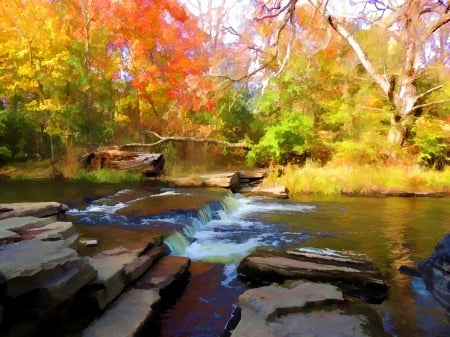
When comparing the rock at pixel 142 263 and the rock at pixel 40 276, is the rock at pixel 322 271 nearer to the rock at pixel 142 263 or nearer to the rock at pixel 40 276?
the rock at pixel 142 263

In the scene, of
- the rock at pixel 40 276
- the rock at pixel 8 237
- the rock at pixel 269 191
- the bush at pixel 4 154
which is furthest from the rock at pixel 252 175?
the rock at pixel 40 276

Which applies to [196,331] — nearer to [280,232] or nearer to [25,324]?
[25,324]

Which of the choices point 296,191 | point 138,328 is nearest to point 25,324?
point 138,328

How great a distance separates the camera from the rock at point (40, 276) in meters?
3.02

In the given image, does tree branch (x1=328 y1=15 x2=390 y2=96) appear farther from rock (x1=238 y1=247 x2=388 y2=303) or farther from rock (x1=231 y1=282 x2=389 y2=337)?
rock (x1=231 y1=282 x2=389 y2=337)

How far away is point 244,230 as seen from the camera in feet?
25.6

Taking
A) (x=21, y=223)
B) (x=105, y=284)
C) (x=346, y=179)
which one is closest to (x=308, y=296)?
(x=105, y=284)

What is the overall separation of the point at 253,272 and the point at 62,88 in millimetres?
14307

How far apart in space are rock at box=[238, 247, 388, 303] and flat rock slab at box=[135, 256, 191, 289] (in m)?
0.80

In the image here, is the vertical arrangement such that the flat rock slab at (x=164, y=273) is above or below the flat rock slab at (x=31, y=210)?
below

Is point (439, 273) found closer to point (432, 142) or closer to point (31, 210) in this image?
point (31, 210)

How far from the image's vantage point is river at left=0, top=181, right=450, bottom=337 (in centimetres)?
430

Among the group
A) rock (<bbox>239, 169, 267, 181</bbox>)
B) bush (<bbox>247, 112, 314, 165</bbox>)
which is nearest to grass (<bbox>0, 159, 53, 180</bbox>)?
rock (<bbox>239, 169, 267, 181</bbox>)

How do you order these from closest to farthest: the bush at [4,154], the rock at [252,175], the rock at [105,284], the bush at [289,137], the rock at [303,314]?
the rock at [303,314] < the rock at [105,284] < the rock at [252,175] < the bush at [289,137] < the bush at [4,154]
